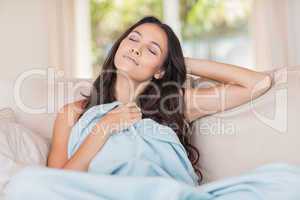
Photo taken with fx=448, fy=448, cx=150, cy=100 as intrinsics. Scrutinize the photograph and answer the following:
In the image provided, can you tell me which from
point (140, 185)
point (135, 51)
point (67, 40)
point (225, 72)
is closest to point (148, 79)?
point (135, 51)

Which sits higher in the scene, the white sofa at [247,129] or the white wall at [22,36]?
the white wall at [22,36]

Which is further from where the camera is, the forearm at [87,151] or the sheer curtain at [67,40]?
the sheer curtain at [67,40]

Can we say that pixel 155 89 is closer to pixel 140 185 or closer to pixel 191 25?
pixel 140 185

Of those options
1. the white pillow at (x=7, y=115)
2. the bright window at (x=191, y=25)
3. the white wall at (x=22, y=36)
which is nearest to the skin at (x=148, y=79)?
the white pillow at (x=7, y=115)

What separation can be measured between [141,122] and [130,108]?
0.07 meters

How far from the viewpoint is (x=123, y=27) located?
370 centimetres

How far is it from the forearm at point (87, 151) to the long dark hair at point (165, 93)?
0.70 ft

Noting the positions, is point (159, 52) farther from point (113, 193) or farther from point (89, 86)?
point (113, 193)

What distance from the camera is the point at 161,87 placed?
175 centimetres

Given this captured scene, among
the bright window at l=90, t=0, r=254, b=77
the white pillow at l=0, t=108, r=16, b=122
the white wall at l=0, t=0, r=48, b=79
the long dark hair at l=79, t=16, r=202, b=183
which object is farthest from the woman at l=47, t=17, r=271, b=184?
the bright window at l=90, t=0, r=254, b=77

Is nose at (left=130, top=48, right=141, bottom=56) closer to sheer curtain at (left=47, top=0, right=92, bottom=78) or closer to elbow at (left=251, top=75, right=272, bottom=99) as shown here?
elbow at (left=251, top=75, right=272, bottom=99)

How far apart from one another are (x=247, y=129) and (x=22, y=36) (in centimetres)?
212

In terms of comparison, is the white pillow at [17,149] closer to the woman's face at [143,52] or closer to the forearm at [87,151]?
the forearm at [87,151]

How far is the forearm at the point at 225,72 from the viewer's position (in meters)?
1.63
